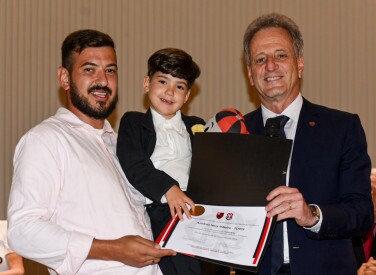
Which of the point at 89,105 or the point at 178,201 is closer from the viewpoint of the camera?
the point at 178,201

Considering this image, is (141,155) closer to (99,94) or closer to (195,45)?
(99,94)

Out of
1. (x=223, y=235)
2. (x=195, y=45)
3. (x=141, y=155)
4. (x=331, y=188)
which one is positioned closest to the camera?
(x=223, y=235)

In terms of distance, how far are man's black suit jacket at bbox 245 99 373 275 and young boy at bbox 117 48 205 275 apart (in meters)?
0.48

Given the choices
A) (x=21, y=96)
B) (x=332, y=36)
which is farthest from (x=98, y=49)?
(x=332, y=36)

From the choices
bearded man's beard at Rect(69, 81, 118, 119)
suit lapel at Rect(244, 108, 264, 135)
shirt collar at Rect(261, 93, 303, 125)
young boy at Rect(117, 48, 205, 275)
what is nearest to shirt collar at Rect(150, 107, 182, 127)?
young boy at Rect(117, 48, 205, 275)

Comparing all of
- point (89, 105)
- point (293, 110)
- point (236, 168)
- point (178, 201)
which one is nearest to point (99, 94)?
point (89, 105)

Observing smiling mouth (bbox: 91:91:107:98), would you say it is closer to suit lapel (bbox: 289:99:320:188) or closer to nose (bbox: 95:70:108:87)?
nose (bbox: 95:70:108:87)

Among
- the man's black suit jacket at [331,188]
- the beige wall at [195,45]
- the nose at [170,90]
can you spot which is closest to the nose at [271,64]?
the man's black suit jacket at [331,188]

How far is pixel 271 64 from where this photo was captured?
8.95 feet

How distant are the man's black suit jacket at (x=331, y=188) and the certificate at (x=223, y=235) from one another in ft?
0.99

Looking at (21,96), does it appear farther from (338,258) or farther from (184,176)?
(338,258)

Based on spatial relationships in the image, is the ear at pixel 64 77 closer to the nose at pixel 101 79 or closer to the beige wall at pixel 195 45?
the nose at pixel 101 79

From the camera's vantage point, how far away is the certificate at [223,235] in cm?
211

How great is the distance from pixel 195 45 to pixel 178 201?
372 centimetres
